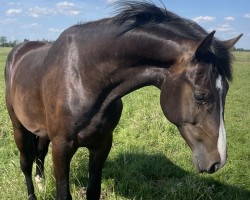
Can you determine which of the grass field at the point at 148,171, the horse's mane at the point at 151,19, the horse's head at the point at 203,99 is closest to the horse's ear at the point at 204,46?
the horse's head at the point at 203,99

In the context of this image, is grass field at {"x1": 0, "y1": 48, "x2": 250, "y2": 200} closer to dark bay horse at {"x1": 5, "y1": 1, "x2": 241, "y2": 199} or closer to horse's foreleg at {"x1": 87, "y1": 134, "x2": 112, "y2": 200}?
horse's foreleg at {"x1": 87, "y1": 134, "x2": 112, "y2": 200}

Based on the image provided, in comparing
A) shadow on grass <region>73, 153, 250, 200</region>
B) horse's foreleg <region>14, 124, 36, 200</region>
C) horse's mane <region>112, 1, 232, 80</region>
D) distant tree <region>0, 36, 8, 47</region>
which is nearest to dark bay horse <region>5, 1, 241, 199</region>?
horse's mane <region>112, 1, 232, 80</region>

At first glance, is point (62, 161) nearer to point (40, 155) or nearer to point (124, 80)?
point (124, 80)

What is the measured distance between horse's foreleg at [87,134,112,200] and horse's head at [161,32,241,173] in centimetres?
117

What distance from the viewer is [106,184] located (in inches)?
176

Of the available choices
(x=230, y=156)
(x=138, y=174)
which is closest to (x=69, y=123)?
(x=138, y=174)

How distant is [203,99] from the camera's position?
7.79 ft

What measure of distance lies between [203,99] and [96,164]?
1728mm

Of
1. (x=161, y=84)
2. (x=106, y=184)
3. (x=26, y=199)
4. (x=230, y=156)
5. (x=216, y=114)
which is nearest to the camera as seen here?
(x=216, y=114)

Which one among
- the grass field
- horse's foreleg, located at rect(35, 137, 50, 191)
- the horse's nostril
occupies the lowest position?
the grass field

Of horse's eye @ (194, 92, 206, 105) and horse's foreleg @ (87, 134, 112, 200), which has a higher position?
horse's eye @ (194, 92, 206, 105)

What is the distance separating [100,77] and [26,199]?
2.02 m

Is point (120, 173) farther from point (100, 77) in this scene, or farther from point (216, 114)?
point (216, 114)

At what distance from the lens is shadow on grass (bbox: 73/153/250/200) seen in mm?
4219
